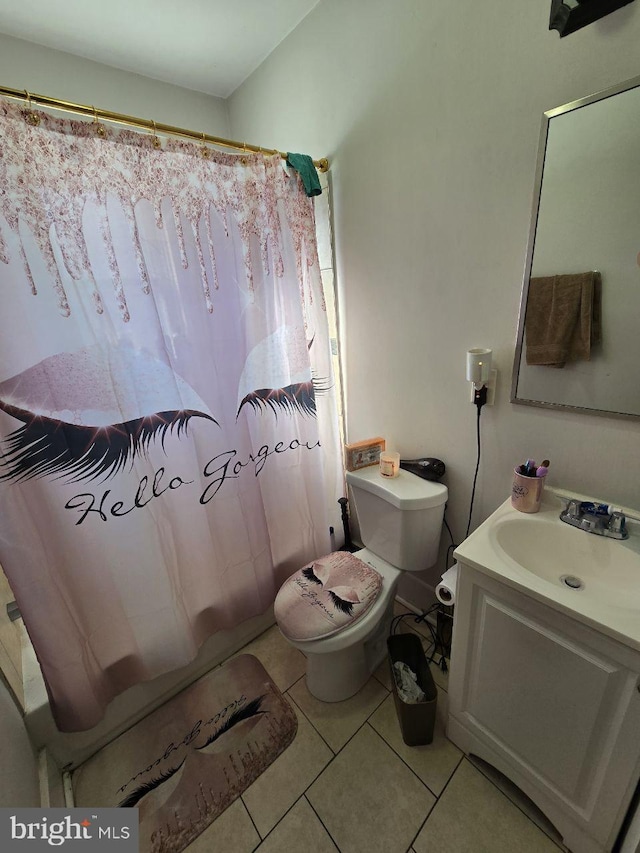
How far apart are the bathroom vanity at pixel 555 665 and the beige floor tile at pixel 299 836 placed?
1.67 feet

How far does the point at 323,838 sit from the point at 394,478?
109cm

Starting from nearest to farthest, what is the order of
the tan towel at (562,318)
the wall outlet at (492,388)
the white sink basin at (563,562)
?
the white sink basin at (563,562) → the tan towel at (562,318) → the wall outlet at (492,388)

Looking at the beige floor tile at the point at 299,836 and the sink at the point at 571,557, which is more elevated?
the sink at the point at 571,557

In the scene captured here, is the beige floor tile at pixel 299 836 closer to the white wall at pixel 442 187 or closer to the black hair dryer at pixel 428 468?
the white wall at pixel 442 187

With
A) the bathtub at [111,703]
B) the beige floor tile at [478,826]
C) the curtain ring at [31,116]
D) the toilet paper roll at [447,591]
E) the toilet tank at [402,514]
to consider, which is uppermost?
the curtain ring at [31,116]

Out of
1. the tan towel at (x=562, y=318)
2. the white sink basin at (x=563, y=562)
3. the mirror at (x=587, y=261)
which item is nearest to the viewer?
the white sink basin at (x=563, y=562)

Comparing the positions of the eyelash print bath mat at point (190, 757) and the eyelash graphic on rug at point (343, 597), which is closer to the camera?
the eyelash print bath mat at point (190, 757)

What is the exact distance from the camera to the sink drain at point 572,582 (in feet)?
3.06

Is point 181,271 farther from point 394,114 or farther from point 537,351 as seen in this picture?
point 537,351

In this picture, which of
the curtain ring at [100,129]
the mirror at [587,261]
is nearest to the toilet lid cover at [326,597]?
the mirror at [587,261]

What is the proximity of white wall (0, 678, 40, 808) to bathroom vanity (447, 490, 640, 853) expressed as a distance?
1.19 metres

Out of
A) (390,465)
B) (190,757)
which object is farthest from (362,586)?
(190,757)

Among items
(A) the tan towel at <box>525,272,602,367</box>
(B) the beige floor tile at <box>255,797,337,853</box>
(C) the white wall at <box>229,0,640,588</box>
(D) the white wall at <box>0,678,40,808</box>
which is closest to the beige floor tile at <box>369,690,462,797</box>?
(B) the beige floor tile at <box>255,797,337,853</box>

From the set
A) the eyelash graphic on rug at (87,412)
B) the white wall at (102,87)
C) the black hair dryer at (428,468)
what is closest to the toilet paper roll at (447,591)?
the black hair dryer at (428,468)
